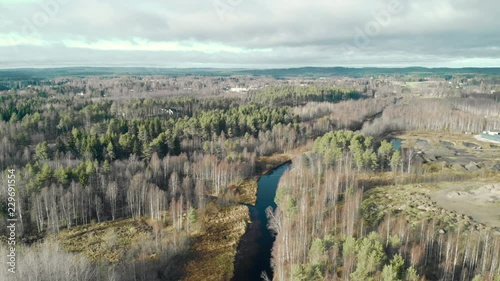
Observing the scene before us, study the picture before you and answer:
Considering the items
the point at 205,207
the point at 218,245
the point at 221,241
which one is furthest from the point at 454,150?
the point at 218,245

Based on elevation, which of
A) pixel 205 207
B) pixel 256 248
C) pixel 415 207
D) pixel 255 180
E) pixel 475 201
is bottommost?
pixel 256 248

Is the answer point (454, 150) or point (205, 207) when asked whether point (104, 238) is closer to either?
point (205, 207)

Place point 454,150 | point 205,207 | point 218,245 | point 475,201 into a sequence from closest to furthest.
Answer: point 218,245, point 205,207, point 475,201, point 454,150

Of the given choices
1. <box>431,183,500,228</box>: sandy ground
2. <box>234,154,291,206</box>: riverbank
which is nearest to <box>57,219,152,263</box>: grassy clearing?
<box>234,154,291,206</box>: riverbank

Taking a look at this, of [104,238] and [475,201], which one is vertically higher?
[475,201]

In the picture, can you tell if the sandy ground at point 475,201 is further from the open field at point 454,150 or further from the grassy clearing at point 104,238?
the grassy clearing at point 104,238

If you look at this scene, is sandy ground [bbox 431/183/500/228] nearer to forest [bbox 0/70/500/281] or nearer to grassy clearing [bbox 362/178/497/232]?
grassy clearing [bbox 362/178/497/232]

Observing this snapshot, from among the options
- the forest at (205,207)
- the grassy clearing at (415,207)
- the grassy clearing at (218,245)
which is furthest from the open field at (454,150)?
the grassy clearing at (218,245)
